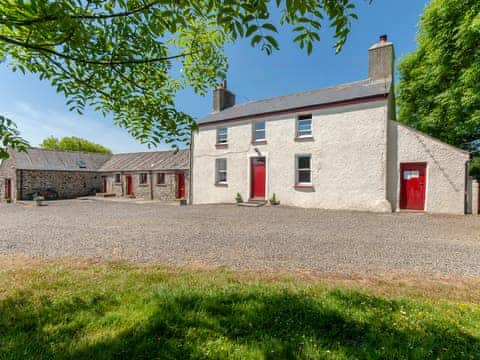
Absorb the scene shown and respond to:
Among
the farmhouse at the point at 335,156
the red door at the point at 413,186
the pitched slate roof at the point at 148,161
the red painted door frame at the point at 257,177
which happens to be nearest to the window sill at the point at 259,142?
the farmhouse at the point at 335,156

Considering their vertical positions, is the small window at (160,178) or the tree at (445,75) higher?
the tree at (445,75)

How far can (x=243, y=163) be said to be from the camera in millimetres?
14961

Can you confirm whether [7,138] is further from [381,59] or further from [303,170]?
[381,59]

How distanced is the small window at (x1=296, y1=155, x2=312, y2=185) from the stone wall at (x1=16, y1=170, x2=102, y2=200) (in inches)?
908

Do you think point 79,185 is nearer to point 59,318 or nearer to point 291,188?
point 291,188

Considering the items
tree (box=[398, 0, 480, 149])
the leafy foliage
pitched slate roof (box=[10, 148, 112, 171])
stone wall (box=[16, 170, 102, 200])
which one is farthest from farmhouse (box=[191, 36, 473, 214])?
pitched slate roof (box=[10, 148, 112, 171])

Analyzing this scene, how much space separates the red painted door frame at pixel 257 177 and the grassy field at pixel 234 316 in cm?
1060

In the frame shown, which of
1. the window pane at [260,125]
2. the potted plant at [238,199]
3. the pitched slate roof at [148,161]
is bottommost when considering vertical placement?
the potted plant at [238,199]

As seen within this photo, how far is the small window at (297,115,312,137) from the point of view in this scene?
1327 centimetres

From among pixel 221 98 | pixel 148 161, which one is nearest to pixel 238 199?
pixel 221 98

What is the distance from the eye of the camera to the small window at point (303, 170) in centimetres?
1316

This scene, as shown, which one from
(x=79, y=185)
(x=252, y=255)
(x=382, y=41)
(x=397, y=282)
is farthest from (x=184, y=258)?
(x=79, y=185)

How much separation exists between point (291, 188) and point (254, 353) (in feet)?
38.4

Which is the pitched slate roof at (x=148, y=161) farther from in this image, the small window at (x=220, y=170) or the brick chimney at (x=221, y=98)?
the brick chimney at (x=221, y=98)
